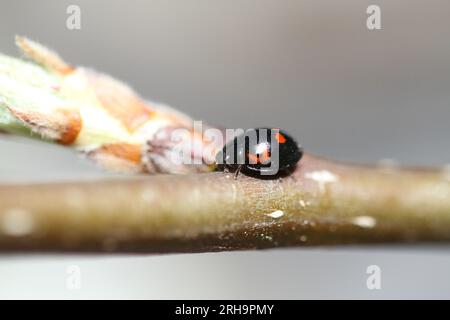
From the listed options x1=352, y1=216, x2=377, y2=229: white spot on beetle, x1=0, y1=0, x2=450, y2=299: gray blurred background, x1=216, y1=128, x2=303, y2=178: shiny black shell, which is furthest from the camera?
x1=0, y1=0, x2=450, y2=299: gray blurred background

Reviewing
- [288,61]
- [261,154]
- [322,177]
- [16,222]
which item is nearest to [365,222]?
[322,177]

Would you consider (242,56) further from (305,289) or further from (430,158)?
(305,289)

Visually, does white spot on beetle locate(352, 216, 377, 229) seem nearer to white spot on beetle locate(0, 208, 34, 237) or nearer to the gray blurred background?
white spot on beetle locate(0, 208, 34, 237)

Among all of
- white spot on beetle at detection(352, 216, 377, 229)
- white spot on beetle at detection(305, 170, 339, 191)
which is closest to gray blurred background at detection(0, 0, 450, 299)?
white spot on beetle at detection(352, 216, 377, 229)

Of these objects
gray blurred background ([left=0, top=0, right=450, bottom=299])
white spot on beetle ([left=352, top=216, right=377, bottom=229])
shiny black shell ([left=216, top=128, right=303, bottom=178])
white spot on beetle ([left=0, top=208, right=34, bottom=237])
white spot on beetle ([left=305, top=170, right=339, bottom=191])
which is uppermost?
gray blurred background ([left=0, top=0, right=450, bottom=299])

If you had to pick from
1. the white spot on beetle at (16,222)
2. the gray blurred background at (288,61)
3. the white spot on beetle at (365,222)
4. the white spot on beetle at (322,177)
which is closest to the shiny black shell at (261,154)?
the white spot on beetle at (322,177)

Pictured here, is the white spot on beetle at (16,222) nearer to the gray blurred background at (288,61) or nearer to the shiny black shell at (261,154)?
the shiny black shell at (261,154)

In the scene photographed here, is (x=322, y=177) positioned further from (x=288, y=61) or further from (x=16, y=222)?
(x=288, y=61)

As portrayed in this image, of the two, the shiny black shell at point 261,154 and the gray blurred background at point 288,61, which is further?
the gray blurred background at point 288,61

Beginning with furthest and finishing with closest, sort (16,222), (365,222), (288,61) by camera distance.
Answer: (288,61)
(365,222)
(16,222)
